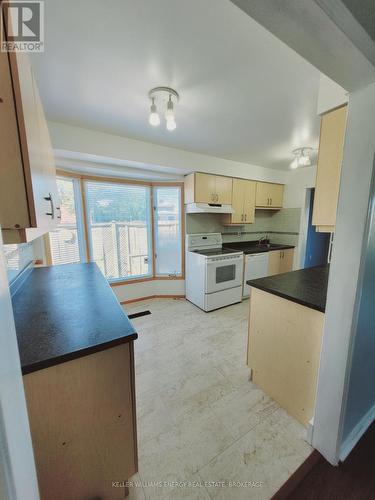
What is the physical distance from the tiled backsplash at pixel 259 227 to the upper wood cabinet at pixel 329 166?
2.28 meters

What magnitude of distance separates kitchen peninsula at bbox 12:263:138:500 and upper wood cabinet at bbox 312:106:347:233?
137 cm

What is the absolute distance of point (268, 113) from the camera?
1862 mm

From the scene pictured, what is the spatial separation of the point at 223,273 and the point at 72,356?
8.47 feet

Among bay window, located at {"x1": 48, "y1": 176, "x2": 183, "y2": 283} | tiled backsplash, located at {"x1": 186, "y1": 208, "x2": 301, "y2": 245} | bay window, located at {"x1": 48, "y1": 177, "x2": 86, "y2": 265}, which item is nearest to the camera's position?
bay window, located at {"x1": 48, "y1": 177, "x2": 86, "y2": 265}

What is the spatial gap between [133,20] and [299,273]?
Answer: 213 centimetres

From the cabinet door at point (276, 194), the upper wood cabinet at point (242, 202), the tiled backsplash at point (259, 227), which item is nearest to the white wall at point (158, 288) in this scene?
the tiled backsplash at point (259, 227)

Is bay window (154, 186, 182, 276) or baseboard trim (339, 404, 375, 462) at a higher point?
bay window (154, 186, 182, 276)

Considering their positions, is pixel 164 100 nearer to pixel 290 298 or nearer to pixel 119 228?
pixel 290 298

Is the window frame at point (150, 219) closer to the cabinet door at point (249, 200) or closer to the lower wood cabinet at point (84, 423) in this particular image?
the cabinet door at point (249, 200)

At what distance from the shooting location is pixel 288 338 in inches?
55.1

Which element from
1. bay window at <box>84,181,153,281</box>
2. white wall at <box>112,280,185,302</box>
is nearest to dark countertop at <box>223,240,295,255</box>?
white wall at <box>112,280,185,302</box>

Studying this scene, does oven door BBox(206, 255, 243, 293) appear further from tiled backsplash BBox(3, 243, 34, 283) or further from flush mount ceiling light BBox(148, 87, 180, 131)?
tiled backsplash BBox(3, 243, 34, 283)

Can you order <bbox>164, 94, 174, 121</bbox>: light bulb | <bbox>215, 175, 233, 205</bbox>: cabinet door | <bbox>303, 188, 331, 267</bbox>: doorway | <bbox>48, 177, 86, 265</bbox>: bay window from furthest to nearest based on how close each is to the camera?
<bbox>303, 188, 331, 267</bbox>: doorway, <bbox>215, 175, 233, 205</bbox>: cabinet door, <bbox>48, 177, 86, 265</bbox>: bay window, <bbox>164, 94, 174, 121</bbox>: light bulb

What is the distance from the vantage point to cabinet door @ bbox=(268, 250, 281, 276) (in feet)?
12.4
